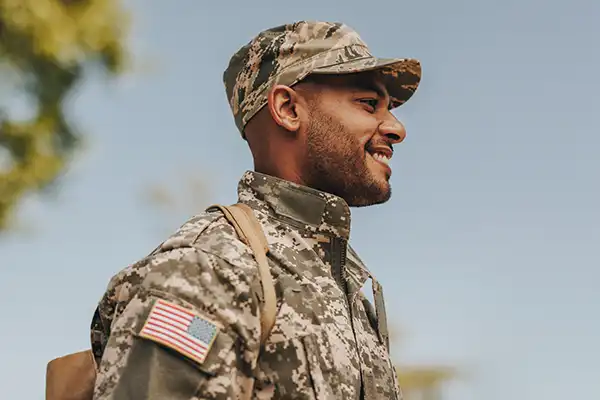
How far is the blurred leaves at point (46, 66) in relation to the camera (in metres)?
10.7

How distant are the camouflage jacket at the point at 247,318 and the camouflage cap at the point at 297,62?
1.37 ft

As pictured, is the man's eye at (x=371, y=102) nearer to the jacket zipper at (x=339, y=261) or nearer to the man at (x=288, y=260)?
the man at (x=288, y=260)

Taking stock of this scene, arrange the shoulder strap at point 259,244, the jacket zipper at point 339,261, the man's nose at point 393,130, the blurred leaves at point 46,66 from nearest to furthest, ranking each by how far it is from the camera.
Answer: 1. the shoulder strap at point 259,244
2. the jacket zipper at point 339,261
3. the man's nose at point 393,130
4. the blurred leaves at point 46,66

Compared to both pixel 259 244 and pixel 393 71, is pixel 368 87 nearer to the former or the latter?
pixel 393 71

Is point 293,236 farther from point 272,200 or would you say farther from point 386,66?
point 386,66

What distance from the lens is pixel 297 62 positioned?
296 centimetres

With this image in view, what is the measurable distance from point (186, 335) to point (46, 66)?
382 inches

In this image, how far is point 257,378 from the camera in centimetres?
229

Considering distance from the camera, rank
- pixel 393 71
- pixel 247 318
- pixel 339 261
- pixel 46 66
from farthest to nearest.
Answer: pixel 46 66 < pixel 393 71 < pixel 339 261 < pixel 247 318

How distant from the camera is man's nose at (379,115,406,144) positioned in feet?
9.47

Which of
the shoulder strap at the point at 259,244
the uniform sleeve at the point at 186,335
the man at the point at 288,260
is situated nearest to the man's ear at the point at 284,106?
the man at the point at 288,260

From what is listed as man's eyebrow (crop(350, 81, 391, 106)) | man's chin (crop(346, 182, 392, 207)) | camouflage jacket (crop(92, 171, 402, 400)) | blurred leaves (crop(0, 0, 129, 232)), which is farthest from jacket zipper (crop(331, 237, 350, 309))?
blurred leaves (crop(0, 0, 129, 232))

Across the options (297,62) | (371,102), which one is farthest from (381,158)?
(297,62)

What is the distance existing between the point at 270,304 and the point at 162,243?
41 cm
